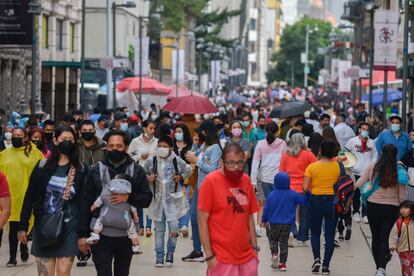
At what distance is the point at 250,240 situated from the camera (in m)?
9.49

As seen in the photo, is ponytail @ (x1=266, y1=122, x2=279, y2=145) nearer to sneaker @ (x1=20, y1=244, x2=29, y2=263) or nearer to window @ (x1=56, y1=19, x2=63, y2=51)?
sneaker @ (x1=20, y1=244, x2=29, y2=263)

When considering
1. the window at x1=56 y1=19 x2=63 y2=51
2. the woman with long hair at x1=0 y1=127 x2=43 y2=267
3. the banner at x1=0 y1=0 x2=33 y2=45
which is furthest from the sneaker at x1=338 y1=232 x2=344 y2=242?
the window at x1=56 y1=19 x2=63 y2=51

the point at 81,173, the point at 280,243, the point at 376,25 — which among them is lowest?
the point at 280,243

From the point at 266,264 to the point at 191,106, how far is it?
9645 millimetres

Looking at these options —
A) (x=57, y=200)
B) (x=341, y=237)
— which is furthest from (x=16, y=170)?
(x=341, y=237)

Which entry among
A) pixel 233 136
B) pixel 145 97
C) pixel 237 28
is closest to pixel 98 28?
pixel 145 97

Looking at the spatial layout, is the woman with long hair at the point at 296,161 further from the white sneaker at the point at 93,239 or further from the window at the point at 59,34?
the window at the point at 59,34

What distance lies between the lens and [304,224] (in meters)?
17.0

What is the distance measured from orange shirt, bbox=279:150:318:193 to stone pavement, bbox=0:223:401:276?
0.88 m

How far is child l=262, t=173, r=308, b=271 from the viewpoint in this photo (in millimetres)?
14609

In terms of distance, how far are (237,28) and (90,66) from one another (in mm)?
133730

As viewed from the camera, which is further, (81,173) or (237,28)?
(237,28)

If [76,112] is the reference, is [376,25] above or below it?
above

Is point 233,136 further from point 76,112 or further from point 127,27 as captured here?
point 127,27
